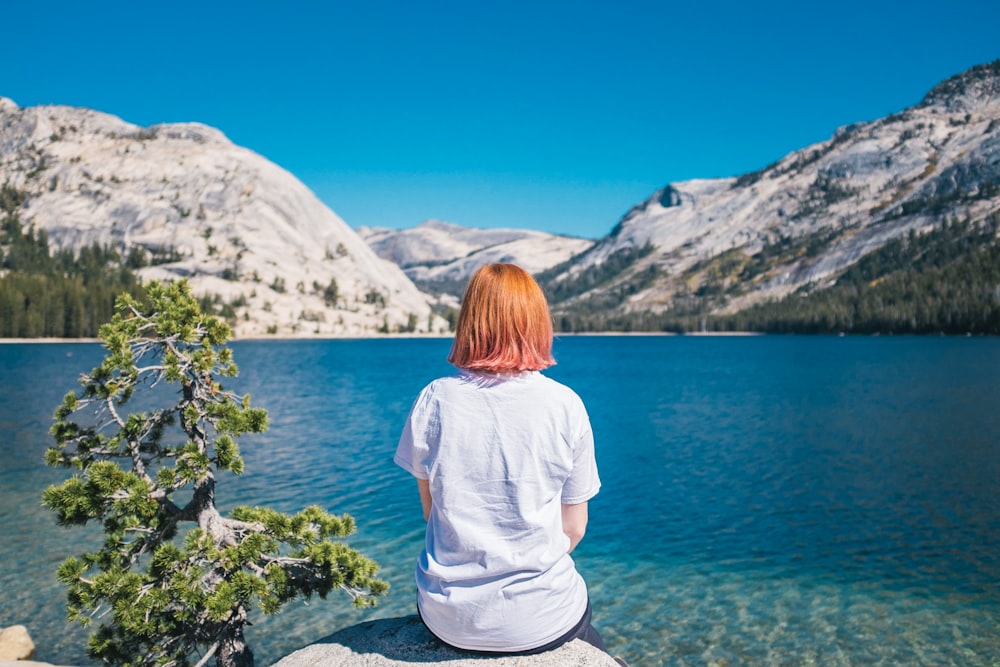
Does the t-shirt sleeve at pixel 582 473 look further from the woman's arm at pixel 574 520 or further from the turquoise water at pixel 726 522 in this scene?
the turquoise water at pixel 726 522

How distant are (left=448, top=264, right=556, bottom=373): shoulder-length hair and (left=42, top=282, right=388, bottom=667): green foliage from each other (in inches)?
234

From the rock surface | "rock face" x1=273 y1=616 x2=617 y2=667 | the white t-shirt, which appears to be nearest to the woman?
the white t-shirt

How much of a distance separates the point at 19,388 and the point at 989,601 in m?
79.7

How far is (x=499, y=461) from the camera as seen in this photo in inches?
199

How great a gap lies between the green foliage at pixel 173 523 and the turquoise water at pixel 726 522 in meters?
6.38

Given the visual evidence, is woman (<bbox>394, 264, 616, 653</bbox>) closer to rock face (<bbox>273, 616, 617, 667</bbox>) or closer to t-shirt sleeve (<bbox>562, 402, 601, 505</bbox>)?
t-shirt sleeve (<bbox>562, 402, 601, 505</bbox>)

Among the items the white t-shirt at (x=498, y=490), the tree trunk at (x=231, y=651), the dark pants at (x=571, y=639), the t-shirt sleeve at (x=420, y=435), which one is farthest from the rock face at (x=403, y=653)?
the tree trunk at (x=231, y=651)

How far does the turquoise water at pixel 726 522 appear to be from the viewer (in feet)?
56.3

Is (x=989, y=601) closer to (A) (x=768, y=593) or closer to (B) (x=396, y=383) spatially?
(A) (x=768, y=593)

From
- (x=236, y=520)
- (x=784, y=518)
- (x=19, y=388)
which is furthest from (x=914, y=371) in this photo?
(x=19, y=388)

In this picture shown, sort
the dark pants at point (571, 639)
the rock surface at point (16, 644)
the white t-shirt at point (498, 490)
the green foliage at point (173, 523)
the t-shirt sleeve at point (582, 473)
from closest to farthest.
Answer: the white t-shirt at point (498, 490), the t-shirt sleeve at point (582, 473), the dark pants at point (571, 639), the green foliage at point (173, 523), the rock surface at point (16, 644)

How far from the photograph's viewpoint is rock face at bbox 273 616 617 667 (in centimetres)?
546

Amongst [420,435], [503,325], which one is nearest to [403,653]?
[420,435]

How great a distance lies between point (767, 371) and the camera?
97.1 m
